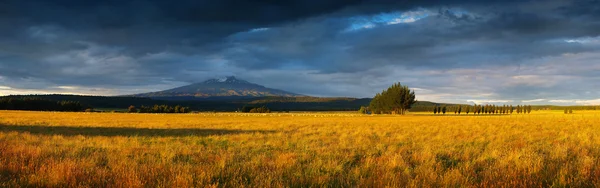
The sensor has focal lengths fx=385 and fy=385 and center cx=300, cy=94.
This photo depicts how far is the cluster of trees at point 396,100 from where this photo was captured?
11200cm

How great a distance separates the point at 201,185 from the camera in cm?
699

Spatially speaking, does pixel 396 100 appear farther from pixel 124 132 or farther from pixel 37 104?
pixel 37 104

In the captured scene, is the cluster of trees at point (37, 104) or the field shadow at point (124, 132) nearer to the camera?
the field shadow at point (124, 132)

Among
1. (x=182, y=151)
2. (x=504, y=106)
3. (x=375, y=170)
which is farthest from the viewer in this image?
(x=504, y=106)

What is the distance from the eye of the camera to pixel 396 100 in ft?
369

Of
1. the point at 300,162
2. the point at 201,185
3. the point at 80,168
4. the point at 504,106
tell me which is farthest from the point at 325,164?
the point at 504,106

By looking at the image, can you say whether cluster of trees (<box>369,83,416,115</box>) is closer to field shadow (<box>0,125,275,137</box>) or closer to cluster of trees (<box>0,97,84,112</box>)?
field shadow (<box>0,125,275,137</box>)

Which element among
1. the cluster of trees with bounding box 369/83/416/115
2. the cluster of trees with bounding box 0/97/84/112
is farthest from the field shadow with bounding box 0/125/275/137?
the cluster of trees with bounding box 0/97/84/112

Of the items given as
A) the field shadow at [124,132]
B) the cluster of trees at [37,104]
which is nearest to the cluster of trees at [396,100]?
the field shadow at [124,132]

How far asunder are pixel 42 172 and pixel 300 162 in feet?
19.4

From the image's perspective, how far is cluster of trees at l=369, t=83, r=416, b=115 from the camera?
11200cm

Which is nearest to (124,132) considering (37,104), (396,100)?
(396,100)

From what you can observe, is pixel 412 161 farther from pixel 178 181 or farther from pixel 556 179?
pixel 178 181

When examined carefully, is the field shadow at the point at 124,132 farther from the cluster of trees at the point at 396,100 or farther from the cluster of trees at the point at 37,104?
the cluster of trees at the point at 37,104
